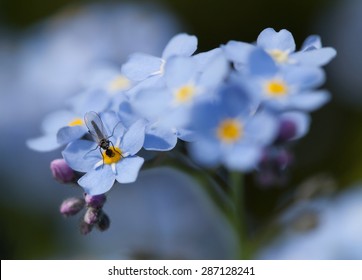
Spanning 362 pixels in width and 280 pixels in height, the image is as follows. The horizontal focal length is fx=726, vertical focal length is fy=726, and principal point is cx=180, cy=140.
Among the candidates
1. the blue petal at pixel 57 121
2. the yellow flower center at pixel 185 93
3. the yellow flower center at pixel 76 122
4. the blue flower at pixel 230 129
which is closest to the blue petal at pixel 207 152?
the blue flower at pixel 230 129

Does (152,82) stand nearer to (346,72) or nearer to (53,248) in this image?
(53,248)

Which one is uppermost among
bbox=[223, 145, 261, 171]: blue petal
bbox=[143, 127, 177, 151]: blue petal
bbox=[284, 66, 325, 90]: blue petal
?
bbox=[284, 66, 325, 90]: blue petal

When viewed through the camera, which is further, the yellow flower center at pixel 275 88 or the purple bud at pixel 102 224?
the purple bud at pixel 102 224

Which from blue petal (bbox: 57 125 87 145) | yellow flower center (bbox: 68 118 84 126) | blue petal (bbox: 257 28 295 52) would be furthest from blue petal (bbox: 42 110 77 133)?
blue petal (bbox: 257 28 295 52)

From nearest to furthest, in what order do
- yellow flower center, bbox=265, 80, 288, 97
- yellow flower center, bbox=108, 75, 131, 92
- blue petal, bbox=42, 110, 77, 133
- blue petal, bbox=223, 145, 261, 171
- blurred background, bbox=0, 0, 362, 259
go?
blue petal, bbox=223, 145, 261, 171 → yellow flower center, bbox=265, 80, 288, 97 → blue petal, bbox=42, 110, 77, 133 → yellow flower center, bbox=108, 75, 131, 92 → blurred background, bbox=0, 0, 362, 259

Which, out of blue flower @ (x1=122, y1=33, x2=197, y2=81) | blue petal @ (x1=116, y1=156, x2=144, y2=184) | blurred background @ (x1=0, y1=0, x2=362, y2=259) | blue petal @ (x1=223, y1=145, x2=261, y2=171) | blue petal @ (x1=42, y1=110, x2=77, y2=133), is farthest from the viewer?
blurred background @ (x1=0, y1=0, x2=362, y2=259)

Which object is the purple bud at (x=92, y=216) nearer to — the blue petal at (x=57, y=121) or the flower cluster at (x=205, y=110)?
the flower cluster at (x=205, y=110)

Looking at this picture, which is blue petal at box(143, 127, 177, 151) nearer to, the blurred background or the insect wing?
the insect wing

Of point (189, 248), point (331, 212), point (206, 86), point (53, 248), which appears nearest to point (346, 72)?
point (331, 212)
